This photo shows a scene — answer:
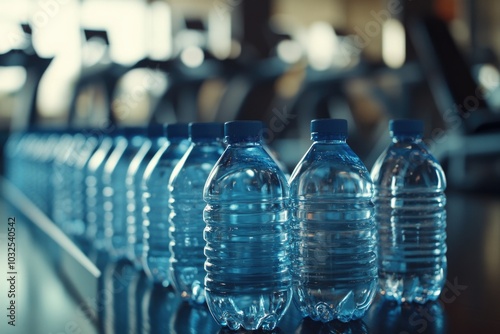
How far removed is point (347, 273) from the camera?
135 cm

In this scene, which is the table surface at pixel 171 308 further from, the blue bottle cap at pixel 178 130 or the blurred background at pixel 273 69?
the blurred background at pixel 273 69

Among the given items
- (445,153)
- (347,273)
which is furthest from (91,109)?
(347,273)

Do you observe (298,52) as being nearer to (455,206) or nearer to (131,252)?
(455,206)

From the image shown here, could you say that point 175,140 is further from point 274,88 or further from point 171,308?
point 274,88

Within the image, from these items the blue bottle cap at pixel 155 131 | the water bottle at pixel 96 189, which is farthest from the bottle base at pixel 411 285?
the water bottle at pixel 96 189

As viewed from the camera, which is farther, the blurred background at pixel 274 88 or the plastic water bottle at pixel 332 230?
the blurred background at pixel 274 88

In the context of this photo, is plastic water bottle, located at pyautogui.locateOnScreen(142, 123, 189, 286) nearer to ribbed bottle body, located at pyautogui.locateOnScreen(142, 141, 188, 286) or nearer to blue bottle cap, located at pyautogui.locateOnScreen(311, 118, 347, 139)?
ribbed bottle body, located at pyautogui.locateOnScreen(142, 141, 188, 286)

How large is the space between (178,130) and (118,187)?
0.81 metres

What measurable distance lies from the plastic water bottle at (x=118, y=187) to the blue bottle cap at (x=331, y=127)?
0.91m

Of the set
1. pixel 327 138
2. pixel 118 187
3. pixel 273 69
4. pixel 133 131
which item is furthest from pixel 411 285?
pixel 273 69

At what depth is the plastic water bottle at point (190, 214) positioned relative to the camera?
1502mm

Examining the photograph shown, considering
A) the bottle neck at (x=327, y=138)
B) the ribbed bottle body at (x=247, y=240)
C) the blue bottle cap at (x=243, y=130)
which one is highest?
the blue bottle cap at (x=243, y=130)

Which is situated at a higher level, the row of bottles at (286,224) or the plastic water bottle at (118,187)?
the plastic water bottle at (118,187)

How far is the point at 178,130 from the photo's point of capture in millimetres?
1664
